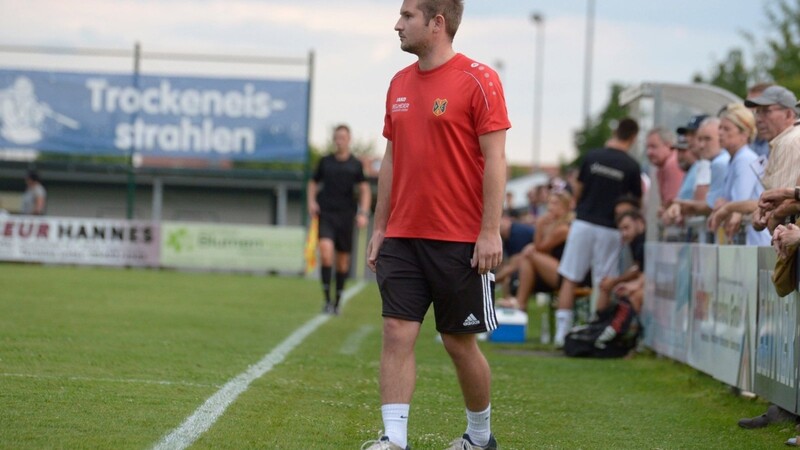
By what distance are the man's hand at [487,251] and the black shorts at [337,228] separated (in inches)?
365

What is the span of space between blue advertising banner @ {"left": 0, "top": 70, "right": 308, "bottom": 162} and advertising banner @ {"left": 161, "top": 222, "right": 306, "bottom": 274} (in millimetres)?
1677

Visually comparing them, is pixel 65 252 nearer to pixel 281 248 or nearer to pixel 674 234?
pixel 281 248

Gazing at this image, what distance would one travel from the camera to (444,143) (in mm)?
→ 5410

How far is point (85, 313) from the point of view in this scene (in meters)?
12.8

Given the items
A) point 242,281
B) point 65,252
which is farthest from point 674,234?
point 65,252

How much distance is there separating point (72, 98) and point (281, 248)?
5.66 metres

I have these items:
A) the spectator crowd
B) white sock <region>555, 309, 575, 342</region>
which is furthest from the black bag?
white sock <region>555, 309, 575, 342</region>

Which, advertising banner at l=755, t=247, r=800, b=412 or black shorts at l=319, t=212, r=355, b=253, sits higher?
black shorts at l=319, t=212, r=355, b=253

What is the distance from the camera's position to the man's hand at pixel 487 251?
17.5ft

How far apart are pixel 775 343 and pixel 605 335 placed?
3.96m

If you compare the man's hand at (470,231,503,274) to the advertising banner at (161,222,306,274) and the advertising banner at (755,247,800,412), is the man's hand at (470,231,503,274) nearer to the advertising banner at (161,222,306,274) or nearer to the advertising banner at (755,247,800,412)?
the advertising banner at (755,247,800,412)

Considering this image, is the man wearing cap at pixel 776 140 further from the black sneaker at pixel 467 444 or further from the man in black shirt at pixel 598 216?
the man in black shirt at pixel 598 216

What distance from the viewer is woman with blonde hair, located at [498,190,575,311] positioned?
528 inches

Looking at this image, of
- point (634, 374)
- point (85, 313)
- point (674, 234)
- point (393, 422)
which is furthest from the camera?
point (85, 313)
